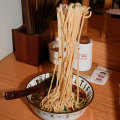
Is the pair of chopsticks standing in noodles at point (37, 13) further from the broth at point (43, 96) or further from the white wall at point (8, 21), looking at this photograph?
the broth at point (43, 96)

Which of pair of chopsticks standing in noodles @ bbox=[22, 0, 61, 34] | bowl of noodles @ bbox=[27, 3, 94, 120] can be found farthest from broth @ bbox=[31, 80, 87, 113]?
pair of chopsticks standing in noodles @ bbox=[22, 0, 61, 34]

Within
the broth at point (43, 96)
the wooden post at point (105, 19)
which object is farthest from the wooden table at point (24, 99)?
the wooden post at point (105, 19)

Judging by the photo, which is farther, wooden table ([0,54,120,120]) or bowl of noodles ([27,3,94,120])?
wooden table ([0,54,120,120])

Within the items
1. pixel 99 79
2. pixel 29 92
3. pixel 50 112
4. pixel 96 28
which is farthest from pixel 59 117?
pixel 96 28

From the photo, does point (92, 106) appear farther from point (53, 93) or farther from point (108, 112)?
point (53, 93)

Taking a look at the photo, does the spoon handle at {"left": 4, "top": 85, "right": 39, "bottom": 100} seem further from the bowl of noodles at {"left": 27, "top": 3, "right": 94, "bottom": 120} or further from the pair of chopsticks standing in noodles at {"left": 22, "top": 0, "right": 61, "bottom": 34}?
the pair of chopsticks standing in noodles at {"left": 22, "top": 0, "right": 61, "bottom": 34}
